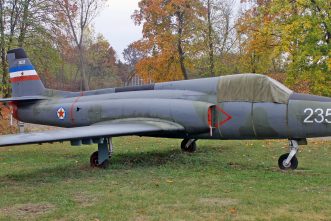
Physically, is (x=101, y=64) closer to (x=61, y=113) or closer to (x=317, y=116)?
(x=61, y=113)

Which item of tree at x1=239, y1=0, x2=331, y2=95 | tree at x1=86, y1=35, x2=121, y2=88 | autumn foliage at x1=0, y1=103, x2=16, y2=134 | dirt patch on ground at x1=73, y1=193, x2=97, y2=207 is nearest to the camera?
dirt patch on ground at x1=73, y1=193, x2=97, y2=207

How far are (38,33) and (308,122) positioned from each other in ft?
58.6

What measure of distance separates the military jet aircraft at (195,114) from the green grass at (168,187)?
2.57 feet

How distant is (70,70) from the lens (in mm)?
68875

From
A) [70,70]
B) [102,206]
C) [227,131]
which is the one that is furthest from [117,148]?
[70,70]

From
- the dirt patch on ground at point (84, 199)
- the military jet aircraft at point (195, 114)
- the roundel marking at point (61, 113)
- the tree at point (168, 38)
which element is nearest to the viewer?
the dirt patch on ground at point (84, 199)

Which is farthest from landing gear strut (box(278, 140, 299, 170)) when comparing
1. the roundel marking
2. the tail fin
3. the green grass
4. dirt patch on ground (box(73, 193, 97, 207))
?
the tail fin

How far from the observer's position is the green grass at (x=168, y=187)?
5984 millimetres

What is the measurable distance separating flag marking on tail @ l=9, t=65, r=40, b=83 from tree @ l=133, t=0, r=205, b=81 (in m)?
18.8

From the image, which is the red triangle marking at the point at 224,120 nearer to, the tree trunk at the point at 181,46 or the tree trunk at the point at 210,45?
the tree trunk at the point at 181,46

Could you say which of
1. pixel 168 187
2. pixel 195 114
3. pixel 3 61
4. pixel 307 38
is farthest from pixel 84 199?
pixel 3 61

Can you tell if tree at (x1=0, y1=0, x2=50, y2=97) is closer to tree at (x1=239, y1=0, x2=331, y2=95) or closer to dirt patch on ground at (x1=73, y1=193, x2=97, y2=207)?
tree at (x1=239, y1=0, x2=331, y2=95)

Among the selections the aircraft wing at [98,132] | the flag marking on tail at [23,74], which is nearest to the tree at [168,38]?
the flag marking on tail at [23,74]

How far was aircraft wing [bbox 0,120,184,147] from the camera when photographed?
27.8 ft
